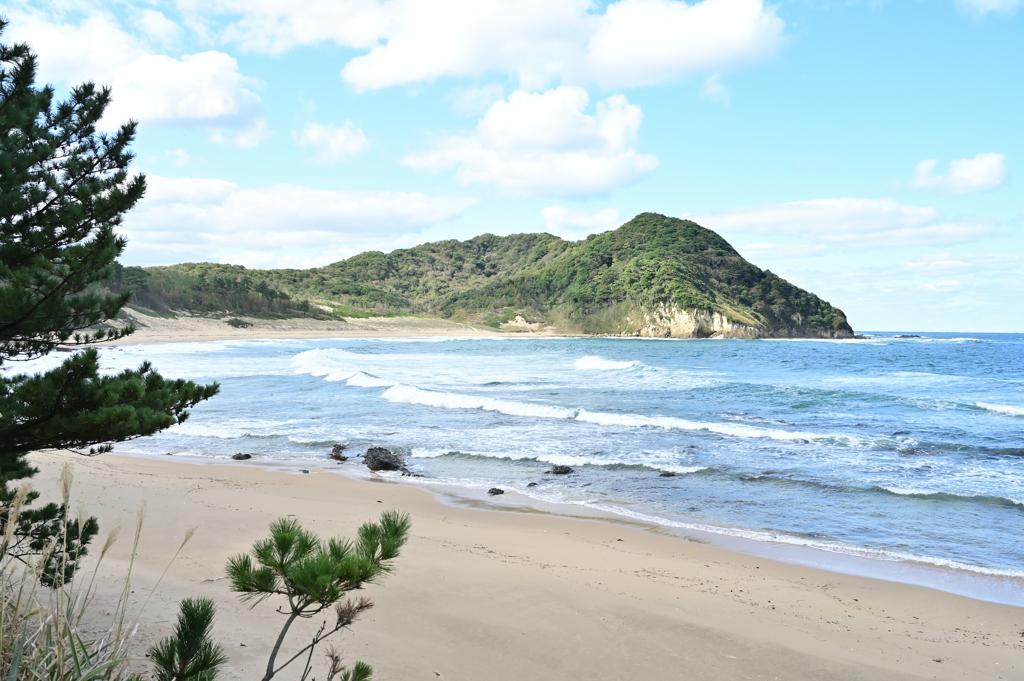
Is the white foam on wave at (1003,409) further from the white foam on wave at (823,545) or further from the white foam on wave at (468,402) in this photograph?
the white foam on wave at (823,545)

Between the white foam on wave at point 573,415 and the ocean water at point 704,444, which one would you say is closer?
the ocean water at point 704,444

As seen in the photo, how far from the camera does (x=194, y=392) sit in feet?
14.3

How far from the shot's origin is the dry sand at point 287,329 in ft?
202

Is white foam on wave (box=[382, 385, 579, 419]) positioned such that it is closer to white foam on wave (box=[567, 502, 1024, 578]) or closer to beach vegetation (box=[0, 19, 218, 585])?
white foam on wave (box=[567, 502, 1024, 578])

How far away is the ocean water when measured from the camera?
930 cm

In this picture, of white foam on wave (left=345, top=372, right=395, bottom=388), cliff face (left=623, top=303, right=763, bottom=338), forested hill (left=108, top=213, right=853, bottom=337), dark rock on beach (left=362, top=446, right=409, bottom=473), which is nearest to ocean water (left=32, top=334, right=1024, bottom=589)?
white foam on wave (left=345, top=372, right=395, bottom=388)

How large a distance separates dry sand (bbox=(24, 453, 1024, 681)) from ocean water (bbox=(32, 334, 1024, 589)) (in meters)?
1.73

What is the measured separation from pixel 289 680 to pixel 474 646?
1346mm

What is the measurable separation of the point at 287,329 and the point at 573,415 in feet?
239

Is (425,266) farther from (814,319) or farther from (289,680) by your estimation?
(289,680)

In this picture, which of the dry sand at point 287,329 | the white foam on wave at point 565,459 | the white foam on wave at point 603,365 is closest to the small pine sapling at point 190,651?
the white foam on wave at point 565,459

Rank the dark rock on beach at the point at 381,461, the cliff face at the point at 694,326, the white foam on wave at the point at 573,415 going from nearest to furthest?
the dark rock on beach at the point at 381,461, the white foam on wave at the point at 573,415, the cliff face at the point at 694,326

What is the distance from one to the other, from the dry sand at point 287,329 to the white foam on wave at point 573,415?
33430 millimetres

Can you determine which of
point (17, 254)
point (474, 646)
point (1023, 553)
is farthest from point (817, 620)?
point (17, 254)
